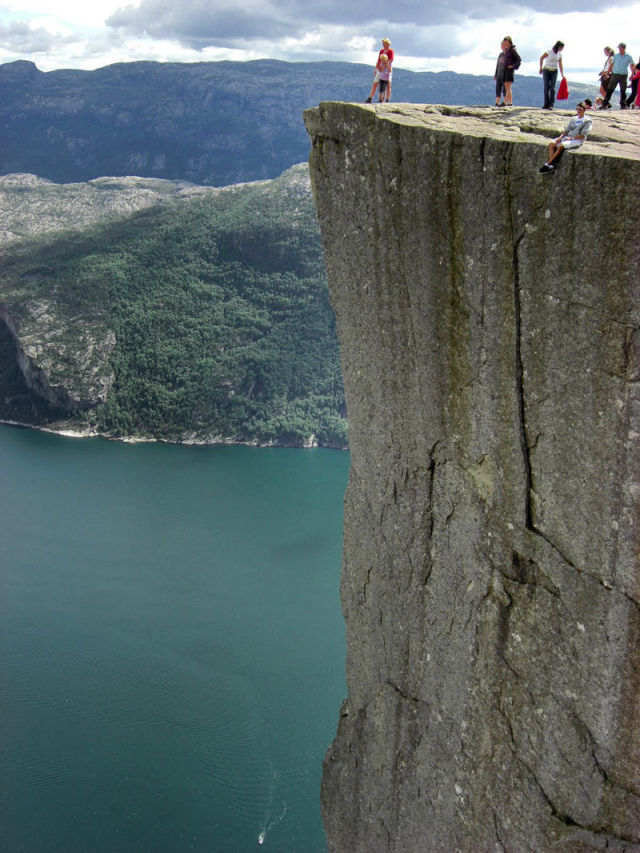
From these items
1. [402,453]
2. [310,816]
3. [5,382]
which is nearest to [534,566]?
[402,453]

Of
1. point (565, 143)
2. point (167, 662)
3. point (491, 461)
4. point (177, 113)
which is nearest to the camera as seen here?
point (565, 143)

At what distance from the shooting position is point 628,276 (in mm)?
4066

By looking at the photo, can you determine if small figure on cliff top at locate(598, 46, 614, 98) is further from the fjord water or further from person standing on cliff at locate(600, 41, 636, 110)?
the fjord water

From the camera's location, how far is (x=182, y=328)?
186 ft

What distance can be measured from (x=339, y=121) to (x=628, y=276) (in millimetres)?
2639

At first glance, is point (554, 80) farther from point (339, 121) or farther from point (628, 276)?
point (628, 276)

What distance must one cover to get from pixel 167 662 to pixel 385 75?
683 inches

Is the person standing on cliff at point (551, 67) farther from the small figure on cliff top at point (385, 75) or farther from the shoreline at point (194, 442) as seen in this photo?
the shoreline at point (194, 442)

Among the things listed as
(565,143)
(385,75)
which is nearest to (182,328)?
(385,75)

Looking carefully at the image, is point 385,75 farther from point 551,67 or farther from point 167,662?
point 167,662

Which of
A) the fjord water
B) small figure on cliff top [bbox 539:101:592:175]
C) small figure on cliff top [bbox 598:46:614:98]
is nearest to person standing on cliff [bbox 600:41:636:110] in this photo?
small figure on cliff top [bbox 598:46:614:98]

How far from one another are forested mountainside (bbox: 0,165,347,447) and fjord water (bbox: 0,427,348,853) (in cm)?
1191

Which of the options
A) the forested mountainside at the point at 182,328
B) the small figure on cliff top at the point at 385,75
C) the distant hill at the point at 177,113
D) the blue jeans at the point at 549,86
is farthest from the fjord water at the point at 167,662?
the distant hill at the point at 177,113

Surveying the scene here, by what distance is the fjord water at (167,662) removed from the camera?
1522 centimetres
